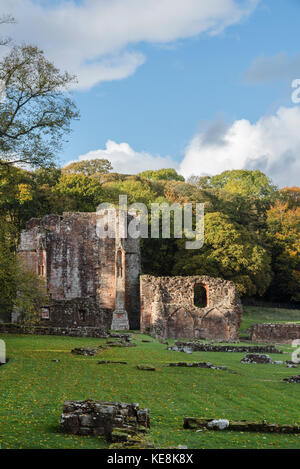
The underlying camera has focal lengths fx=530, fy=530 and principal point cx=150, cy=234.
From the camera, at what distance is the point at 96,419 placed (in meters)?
9.29

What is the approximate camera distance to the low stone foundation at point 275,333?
3931 centimetres

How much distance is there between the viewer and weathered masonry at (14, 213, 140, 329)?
4519 centimetres

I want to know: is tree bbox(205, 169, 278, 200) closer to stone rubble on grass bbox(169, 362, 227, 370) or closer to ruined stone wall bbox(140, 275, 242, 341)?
ruined stone wall bbox(140, 275, 242, 341)

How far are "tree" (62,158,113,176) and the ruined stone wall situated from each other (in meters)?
37.5

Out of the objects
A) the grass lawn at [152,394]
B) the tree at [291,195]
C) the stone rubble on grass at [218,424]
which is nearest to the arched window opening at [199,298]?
the tree at [291,195]

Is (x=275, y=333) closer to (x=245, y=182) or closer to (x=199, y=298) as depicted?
(x=199, y=298)

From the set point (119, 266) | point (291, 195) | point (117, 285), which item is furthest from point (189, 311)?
point (291, 195)

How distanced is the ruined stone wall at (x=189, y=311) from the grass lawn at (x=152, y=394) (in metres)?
16.5

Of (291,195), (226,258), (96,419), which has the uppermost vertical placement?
(291,195)

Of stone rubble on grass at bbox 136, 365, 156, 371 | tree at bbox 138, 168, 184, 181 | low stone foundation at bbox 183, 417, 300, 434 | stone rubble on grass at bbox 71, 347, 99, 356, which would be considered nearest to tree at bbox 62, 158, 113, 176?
tree at bbox 138, 168, 184, 181

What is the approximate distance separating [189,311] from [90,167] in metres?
41.2

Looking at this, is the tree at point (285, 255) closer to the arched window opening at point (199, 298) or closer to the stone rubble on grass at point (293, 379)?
the arched window opening at point (199, 298)
